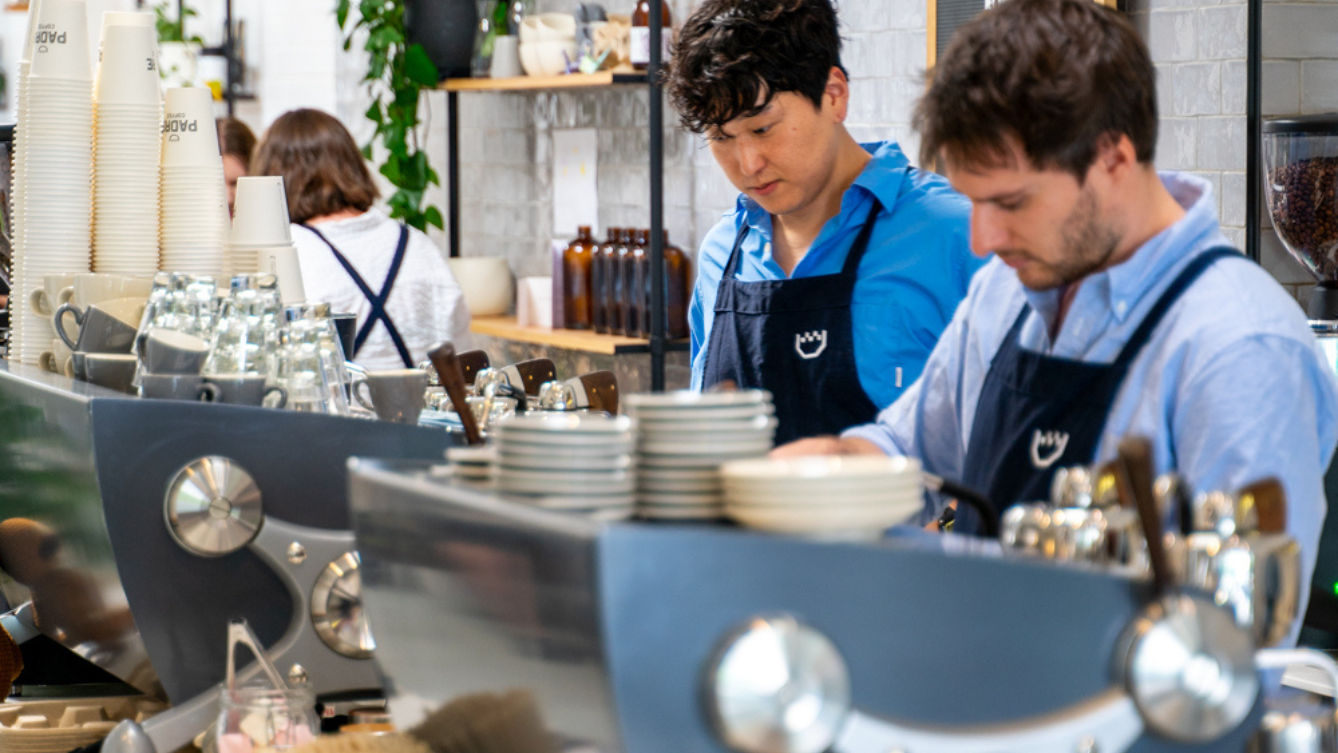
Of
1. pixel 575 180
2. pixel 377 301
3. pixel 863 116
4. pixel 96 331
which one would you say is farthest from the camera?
pixel 575 180

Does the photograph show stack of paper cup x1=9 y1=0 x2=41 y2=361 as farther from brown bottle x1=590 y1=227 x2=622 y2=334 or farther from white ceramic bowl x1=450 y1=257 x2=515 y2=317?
white ceramic bowl x1=450 y1=257 x2=515 y2=317

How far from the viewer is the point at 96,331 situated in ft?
6.64

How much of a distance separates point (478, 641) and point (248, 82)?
7.09m

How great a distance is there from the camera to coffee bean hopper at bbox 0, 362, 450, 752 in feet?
5.66

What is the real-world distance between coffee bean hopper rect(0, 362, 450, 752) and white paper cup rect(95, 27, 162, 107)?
0.54 m

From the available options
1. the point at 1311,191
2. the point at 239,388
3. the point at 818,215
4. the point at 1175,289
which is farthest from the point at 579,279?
the point at 1175,289

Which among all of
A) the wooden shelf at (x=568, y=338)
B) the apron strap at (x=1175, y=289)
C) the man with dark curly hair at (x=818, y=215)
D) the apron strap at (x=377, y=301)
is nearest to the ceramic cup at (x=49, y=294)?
the man with dark curly hair at (x=818, y=215)

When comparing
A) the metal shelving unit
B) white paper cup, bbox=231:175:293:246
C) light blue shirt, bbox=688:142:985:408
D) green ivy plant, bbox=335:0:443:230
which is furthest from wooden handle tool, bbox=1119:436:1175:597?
green ivy plant, bbox=335:0:443:230

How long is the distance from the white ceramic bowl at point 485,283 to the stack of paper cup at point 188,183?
11.3 feet

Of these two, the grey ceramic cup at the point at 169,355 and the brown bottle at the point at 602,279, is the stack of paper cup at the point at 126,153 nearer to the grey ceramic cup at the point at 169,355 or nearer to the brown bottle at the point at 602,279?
the grey ceramic cup at the point at 169,355

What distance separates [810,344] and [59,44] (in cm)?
122

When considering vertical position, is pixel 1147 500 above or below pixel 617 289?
below

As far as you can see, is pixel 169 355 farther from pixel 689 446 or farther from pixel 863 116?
pixel 863 116

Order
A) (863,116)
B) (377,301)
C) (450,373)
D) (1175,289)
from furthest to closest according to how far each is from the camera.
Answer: (863,116), (377,301), (1175,289), (450,373)
